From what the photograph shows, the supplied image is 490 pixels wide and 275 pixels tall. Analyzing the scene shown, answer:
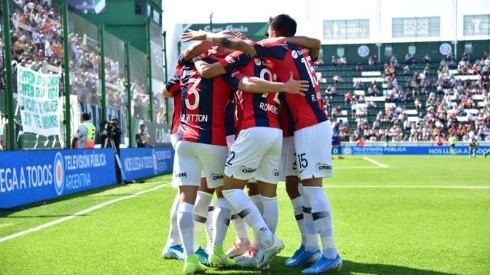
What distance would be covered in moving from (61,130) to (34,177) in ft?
9.32

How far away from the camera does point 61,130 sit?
1641 centimetres

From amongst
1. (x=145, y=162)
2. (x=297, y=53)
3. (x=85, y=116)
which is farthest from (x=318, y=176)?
(x=145, y=162)

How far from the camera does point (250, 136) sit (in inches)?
248

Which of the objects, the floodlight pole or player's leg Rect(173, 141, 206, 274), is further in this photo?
the floodlight pole

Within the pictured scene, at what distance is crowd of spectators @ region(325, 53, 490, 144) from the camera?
196ft

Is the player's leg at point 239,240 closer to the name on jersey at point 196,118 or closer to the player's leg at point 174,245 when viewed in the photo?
the player's leg at point 174,245

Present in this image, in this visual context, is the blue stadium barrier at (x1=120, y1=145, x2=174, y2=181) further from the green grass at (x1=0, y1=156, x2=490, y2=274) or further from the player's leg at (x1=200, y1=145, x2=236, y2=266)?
the player's leg at (x1=200, y1=145, x2=236, y2=266)

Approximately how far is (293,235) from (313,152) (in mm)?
2709

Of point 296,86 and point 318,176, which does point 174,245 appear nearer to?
point 318,176

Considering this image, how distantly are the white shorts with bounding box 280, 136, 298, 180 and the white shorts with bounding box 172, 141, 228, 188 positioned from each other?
0.74m

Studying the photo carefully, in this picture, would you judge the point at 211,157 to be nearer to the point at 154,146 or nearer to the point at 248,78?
the point at 248,78

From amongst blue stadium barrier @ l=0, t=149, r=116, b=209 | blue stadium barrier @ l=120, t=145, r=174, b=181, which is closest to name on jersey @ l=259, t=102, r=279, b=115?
blue stadium barrier @ l=0, t=149, r=116, b=209

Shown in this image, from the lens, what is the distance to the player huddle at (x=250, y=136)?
631cm

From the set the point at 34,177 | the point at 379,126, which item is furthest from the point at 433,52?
the point at 34,177
